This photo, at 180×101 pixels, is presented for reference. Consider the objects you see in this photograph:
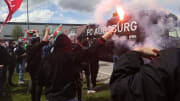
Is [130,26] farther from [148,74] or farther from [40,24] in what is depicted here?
[40,24]

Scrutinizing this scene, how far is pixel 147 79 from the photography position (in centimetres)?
118

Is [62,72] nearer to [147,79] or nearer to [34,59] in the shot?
[147,79]

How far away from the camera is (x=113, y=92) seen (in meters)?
1.30

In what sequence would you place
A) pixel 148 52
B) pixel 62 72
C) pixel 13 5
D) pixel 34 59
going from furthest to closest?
pixel 13 5 < pixel 34 59 < pixel 62 72 < pixel 148 52

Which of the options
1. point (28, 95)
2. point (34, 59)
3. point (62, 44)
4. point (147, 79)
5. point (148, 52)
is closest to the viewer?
point (147, 79)

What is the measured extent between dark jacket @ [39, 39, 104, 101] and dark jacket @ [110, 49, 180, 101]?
1.21 m

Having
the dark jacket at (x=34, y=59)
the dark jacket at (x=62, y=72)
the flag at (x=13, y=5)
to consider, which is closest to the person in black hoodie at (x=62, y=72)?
the dark jacket at (x=62, y=72)

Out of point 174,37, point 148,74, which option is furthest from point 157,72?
point 174,37

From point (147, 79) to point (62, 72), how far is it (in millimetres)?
1618

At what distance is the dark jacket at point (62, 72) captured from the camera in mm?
2586

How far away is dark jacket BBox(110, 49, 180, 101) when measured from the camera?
1100mm

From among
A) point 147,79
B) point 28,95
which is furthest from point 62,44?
point 28,95

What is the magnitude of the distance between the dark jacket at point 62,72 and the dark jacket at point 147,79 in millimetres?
1211

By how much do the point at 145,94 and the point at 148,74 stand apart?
0.44 ft
